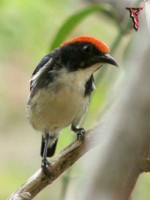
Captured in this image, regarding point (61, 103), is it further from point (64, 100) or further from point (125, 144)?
point (125, 144)

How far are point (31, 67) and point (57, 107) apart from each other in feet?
5.89

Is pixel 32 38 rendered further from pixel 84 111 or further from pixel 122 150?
pixel 122 150

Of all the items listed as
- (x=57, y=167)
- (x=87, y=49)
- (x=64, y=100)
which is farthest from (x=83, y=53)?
(x=57, y=167)

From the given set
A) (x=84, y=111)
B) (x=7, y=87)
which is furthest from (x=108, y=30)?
(x=84, y=111)

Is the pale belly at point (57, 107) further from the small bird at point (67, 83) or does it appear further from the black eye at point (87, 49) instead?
the black eye at point (87, 49)

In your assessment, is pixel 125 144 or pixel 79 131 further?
pixel 79 131

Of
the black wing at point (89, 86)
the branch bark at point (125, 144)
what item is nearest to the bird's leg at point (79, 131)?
the black wing at point (89, 86)

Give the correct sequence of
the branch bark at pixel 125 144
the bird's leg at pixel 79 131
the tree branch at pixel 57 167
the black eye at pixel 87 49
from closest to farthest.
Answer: the branch bark at pixel 125 144, the tree branch at pixel 57 167, the bird's leg at pixel 79 131, the black eye at pixel 87 49

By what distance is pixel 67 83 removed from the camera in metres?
1.86

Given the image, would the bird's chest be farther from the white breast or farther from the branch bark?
the branch bark

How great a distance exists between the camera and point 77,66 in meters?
1.88

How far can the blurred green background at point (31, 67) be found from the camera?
2.18 m

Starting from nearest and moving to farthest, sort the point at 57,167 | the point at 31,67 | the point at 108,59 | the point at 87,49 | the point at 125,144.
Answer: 1. the point at 125,144
2. the point at 57,167
3. the point at 108,59
4. the point at 87,49
5. the point at 31,67

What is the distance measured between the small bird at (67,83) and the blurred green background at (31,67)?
0.22ft
